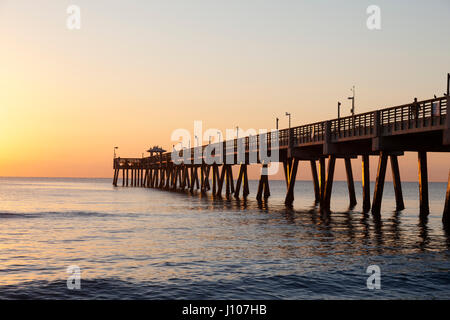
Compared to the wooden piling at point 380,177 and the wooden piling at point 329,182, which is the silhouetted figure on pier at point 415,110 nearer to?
the wooden piling at point 380,177

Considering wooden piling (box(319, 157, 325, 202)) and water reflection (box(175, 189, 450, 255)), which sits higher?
wooden piling (box(319, 157, 325, 202))

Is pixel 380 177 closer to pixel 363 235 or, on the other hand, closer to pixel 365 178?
pixel 365 178

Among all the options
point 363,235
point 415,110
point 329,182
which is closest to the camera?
point 363,235

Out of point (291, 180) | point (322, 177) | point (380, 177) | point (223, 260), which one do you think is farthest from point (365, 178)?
point (223, 260)

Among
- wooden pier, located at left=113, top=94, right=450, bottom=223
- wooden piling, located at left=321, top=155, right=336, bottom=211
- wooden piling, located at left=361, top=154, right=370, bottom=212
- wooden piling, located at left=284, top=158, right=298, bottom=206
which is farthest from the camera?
wooden piling, located at left=284, top=158, right=298, bottom=206

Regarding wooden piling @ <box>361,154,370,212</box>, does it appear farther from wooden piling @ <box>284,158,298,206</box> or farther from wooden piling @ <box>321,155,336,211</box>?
wooden piling @ <box>284,158,298,206</box>

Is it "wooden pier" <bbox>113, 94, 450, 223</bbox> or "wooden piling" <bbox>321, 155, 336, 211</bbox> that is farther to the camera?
"wooden piling" <bbox>321, 155, 336, 211</bbox>

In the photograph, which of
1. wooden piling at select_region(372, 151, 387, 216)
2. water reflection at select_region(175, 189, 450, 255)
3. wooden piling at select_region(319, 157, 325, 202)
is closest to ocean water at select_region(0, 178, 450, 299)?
water reflection at select_region(175, 189, 450, 255)

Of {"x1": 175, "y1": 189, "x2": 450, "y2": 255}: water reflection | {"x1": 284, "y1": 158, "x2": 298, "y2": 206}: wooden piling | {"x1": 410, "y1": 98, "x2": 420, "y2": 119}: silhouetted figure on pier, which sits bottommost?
{"x1": 175, "y1": 189, "x2": 450, "y2": 255}: water reflection

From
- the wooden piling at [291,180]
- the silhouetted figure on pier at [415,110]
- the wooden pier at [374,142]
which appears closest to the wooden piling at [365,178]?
the wooden pier at [374,142]
